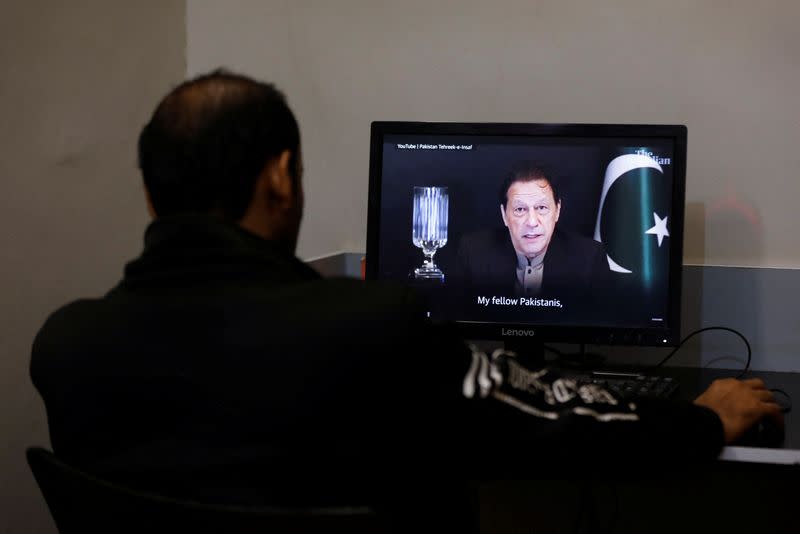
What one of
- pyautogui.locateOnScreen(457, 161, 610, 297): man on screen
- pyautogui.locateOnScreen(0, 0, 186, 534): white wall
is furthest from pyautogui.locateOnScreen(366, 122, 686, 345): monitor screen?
pyautogui.locateOnScreen(0, 0, 186, 534): white wall

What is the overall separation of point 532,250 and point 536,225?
0.05m

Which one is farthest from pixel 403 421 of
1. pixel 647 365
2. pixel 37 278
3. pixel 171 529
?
pixel 647 365

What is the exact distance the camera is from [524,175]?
1786 mm

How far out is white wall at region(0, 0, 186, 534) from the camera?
1613mm

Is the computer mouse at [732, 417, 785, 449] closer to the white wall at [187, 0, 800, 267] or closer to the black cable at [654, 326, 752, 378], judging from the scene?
the black cable at [654, 326, 752, 378]

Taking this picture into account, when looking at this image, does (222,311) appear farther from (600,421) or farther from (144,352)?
(600,421)

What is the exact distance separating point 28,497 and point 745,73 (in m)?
1.59

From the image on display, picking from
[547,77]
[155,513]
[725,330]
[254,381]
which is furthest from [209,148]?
[725,330]

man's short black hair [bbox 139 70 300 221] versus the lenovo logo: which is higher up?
man's short black hair [bbox 139 70 300 221]

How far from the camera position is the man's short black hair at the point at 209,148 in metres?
1.05

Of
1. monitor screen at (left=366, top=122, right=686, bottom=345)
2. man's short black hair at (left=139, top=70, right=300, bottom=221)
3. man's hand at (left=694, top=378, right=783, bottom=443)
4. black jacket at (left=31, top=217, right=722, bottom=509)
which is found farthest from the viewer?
monitor screen at (left=366, top=122, right=686, bottom=345)

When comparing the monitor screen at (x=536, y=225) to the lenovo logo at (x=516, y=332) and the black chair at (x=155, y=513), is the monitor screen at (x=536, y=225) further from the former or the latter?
the black chair at (x=155, y=513)

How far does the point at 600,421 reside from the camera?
1.17 metres

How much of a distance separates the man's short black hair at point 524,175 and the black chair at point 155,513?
1.06 metres
